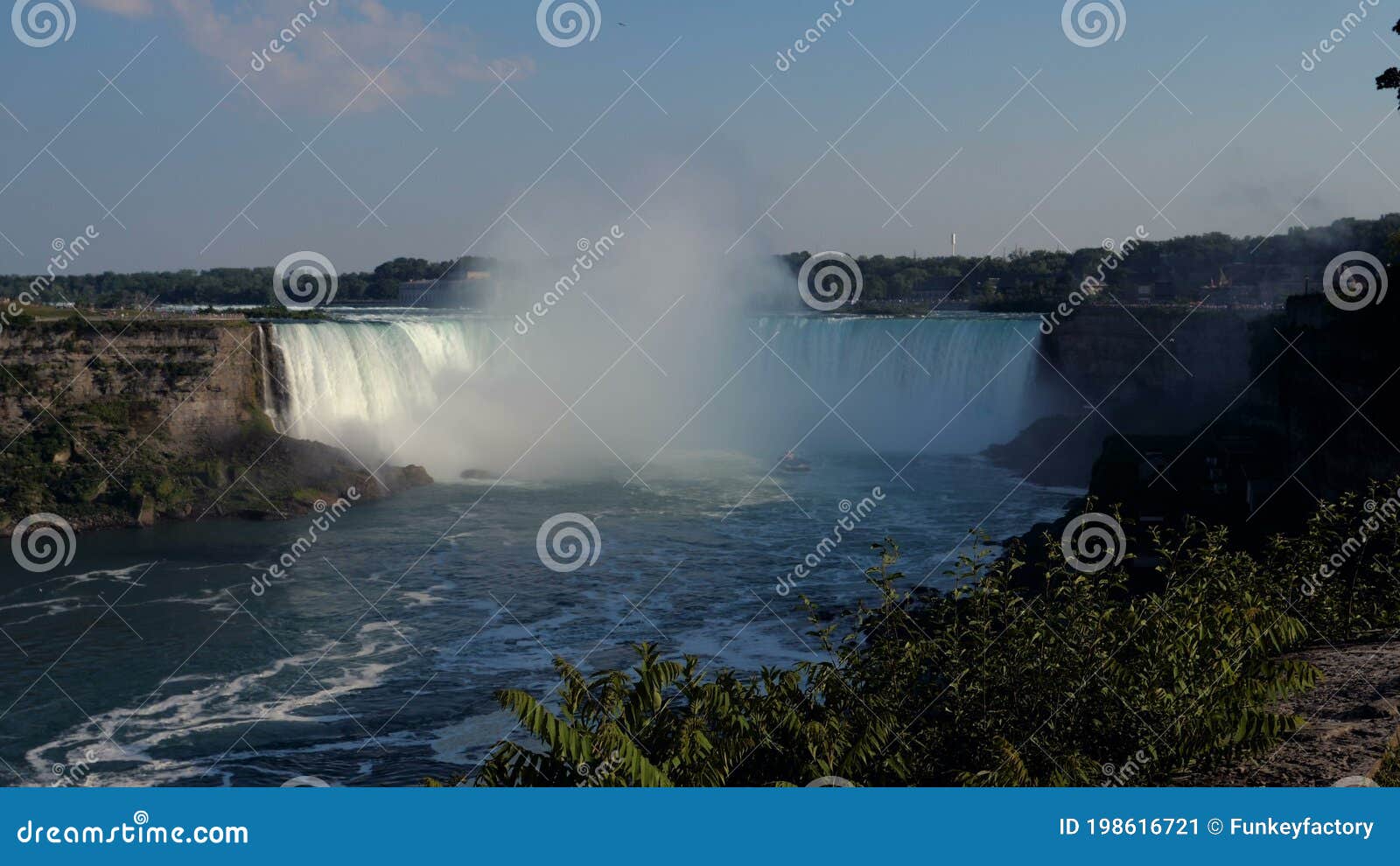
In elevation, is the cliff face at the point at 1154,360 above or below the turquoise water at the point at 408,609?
above

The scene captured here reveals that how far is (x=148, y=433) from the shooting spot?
4325 cm

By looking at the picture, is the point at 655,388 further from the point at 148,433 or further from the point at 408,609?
the point at 408,609

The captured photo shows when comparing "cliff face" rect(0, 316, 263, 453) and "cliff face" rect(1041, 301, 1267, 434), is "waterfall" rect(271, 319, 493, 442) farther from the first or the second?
"cliff face" rect(1041, 301, 1267, 434)

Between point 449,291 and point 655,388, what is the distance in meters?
31.0

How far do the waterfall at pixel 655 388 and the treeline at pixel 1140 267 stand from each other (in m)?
21.1

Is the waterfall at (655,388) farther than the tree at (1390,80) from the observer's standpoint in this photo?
Result: Yes

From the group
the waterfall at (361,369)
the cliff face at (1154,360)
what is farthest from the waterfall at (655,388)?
the cliff face at (1154,360)

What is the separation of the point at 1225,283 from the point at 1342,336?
178 feet

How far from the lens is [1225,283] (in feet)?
255

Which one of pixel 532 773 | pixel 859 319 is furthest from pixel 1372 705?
pixel 859 319

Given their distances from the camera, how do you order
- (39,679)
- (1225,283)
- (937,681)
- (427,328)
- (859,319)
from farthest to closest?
(1225,283)
(859,319)
(427,328)
(39,679)
(937,681)

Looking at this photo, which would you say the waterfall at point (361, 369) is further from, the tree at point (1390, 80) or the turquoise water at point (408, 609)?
the tree at point (1390, 80)

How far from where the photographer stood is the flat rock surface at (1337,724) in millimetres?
8656

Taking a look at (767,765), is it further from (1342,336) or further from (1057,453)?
(1057,453)
